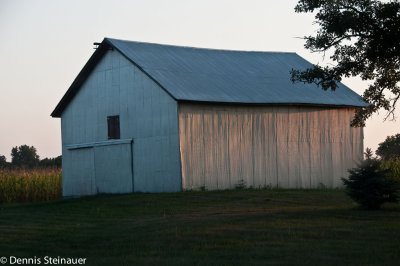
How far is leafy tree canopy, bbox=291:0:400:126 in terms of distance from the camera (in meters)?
19.9

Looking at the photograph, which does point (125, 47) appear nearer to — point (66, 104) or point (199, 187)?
point (66, 104)

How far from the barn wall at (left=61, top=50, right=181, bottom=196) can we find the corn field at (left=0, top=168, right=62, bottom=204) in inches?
49.1

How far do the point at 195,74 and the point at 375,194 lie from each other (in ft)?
42.0

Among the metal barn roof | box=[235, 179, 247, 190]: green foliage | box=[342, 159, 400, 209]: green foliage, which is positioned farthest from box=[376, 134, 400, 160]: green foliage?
box=[342, 159, 400, 209]: green foliage

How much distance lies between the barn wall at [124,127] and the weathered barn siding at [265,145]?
904 millimetres

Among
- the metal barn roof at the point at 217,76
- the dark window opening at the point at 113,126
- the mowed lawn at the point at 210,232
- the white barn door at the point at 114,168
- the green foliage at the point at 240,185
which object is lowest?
the mowed lawn at the point at 210,232

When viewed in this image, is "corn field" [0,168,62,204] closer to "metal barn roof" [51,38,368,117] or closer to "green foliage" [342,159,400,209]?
"metal barn roof" [51,38,368,117]

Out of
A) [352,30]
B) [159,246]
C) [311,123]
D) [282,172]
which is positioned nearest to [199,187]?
[282,172]

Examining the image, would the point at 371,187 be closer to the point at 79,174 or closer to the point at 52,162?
the point at 79,174

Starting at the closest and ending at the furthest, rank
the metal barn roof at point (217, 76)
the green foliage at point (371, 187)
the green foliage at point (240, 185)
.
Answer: the green foliage at point (371, 187)
the metal barn roof at point (217, 76)
the green foliage at point (240, 185)

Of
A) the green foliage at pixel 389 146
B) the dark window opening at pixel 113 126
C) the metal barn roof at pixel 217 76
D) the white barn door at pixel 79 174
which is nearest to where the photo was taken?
the metal barn roof at pixel 217 76

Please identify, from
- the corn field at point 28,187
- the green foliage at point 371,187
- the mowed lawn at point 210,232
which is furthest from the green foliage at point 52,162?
the green foliage at point 371,187

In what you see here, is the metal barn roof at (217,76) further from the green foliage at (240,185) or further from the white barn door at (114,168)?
the white barn door at (114,168)

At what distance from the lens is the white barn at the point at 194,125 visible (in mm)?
29844
